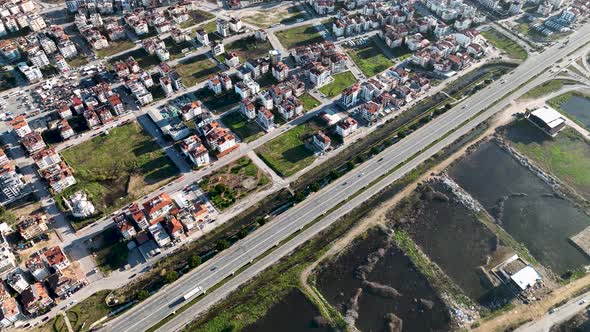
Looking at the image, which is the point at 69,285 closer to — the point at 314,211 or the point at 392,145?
the point at 314,211

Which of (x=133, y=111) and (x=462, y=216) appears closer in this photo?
(x=462, y=216)

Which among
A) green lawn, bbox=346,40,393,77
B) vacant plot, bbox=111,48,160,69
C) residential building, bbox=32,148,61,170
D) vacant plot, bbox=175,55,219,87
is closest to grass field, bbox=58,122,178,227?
residential building, bbox=32,148,61,170

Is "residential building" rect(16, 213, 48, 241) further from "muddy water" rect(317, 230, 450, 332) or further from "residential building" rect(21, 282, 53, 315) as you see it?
"muddy water" rect(317, 230, 450, 332)

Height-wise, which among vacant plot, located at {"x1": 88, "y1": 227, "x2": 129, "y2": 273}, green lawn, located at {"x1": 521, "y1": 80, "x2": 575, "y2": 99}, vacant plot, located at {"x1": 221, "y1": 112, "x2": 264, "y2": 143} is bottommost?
vacant plot, located at {"x1": 88, "y1": 227, "x2": 129, "y2": 273}

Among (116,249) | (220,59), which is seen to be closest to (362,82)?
(220,59)

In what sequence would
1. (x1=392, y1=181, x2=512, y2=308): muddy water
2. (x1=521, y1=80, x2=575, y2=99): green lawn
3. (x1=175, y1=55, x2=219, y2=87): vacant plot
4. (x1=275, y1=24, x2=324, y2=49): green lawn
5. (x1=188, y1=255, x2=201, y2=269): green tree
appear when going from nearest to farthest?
(x1=188, y1=255, x2=201, y2=269): green tree
(x1=392, y1=181, x2=512, y2=308): muddy water
(x1=521, y1=80, x2=575, y2=99): green lawn
(x1=175, y1=55, x2=219, y2=87): vacant plot
(x1=275, y1=24, x2=324, y2=49): green lawn

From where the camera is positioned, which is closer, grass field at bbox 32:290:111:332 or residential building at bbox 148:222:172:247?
grass field at bbox 32:290:111:332

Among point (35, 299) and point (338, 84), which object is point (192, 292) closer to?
point (35, 299)

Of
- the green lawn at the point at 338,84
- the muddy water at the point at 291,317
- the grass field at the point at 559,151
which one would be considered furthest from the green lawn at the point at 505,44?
the muddy water at the point at 291,317
